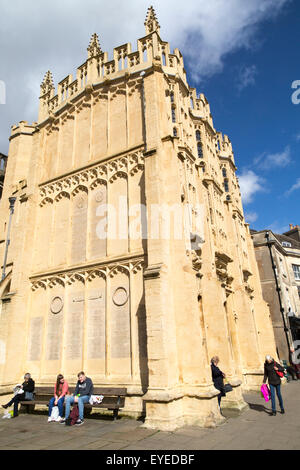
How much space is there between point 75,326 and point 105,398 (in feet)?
9.33

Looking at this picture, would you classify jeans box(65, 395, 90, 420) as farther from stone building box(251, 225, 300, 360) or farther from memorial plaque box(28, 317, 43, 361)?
stone building box(251, 225, 300, 360)

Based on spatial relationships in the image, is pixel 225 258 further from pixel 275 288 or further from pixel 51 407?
pixel 275 288

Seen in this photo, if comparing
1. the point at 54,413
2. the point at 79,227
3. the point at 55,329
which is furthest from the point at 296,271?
the point at 54,413

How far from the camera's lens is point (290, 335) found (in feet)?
82.0

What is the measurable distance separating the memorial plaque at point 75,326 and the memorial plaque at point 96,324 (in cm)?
43

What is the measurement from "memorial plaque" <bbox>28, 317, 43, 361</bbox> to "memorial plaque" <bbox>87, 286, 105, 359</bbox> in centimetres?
256

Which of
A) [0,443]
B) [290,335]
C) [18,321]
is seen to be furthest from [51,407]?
[290,335]

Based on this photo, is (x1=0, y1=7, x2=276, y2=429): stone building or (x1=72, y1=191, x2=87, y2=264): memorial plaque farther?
(x1=72, y1=191, x2=87, y2=264): memorial plaque

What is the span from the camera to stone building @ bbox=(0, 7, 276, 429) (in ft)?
28.7

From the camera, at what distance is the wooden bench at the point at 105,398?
332 inches

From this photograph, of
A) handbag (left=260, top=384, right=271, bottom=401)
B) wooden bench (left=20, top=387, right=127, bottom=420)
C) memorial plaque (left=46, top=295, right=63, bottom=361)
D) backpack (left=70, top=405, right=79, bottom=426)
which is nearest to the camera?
backpack (left=70, top=405, right=79, bottom=426)

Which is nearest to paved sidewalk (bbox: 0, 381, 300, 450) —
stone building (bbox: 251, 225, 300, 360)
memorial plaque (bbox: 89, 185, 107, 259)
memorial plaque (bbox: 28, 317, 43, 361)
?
memorial plaque (bbox: 28, 317, 43, 361)

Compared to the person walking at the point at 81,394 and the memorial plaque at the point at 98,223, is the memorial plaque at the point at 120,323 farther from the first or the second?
the memorial plaque at the point at 98,223

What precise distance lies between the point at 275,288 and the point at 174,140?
1989 cm
